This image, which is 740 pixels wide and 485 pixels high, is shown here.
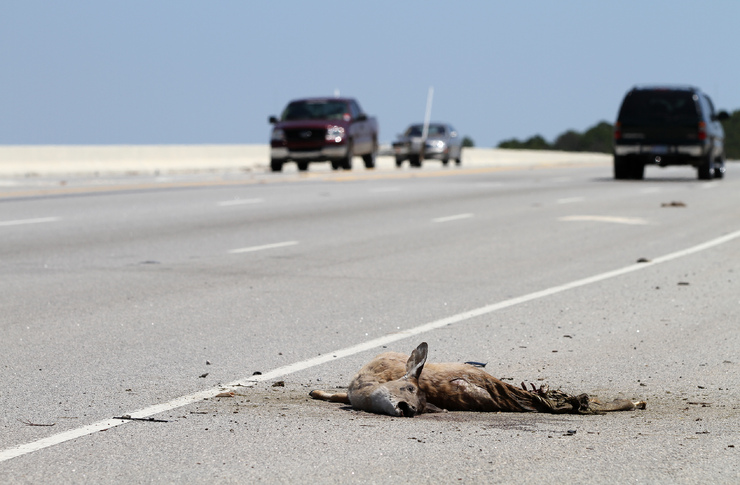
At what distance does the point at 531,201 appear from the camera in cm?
2408

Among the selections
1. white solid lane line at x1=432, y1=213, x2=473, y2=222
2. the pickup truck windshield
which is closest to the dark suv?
the pickup truck windshield

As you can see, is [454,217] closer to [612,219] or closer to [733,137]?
[612,219]

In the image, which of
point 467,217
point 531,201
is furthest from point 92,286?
point 531,201

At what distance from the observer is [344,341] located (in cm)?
819

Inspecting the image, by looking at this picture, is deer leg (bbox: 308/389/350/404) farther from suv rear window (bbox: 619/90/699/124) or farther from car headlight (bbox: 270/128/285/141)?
car headlight (bbox: 270/128/285/141)

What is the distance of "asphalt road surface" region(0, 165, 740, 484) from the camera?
5.13 metres

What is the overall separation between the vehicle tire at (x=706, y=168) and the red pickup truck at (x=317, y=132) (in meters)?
10.4

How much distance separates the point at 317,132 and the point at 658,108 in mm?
10480

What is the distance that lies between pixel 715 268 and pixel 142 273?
233 inches

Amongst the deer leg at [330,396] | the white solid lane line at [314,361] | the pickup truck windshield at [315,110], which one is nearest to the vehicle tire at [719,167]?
the pickup truck windshield at [315,110]

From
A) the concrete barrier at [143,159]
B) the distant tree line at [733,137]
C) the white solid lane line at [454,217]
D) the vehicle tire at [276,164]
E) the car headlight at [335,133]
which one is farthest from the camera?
the distant tree line at [733,137]

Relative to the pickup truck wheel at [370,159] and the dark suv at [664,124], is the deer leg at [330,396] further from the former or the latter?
the pickup truck wheel at [370,159]

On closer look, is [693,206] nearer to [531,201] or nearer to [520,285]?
[531,201]

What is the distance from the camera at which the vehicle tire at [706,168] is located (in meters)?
32.2
